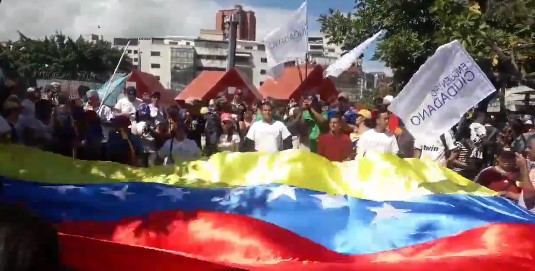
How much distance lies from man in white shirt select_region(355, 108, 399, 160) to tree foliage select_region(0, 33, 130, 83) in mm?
43632

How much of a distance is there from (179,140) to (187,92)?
13.1 m

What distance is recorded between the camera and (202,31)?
125m

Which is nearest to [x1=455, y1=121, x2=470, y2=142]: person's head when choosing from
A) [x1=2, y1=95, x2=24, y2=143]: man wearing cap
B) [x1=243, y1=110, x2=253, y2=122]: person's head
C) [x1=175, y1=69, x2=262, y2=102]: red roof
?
[x1=243, y1=110, x2=253, y2=122]: person's head

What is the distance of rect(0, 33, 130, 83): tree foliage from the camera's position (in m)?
50.4

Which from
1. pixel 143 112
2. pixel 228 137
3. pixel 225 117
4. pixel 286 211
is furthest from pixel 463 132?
pixel 286 211

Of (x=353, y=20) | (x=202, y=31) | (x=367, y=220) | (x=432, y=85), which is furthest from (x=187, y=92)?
(x=202, y=31)

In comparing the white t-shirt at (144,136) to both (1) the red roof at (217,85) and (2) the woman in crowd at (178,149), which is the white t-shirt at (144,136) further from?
(1) the red roof at (217,85)

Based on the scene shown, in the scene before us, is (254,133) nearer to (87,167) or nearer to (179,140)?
(179,140)

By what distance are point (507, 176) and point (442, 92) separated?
870 mm

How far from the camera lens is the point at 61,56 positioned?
5525 centimetres

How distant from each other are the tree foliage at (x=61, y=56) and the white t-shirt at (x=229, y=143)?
40.5 m

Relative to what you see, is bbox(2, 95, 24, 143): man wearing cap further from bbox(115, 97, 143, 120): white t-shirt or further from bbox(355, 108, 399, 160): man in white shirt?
bbox(355, 108, 399, 160): man in white shirt

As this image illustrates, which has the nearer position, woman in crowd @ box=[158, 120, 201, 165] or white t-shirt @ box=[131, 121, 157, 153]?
woman in crowd @ box=[158, 120, 201, 165]

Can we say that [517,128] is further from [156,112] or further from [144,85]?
[144,85]
